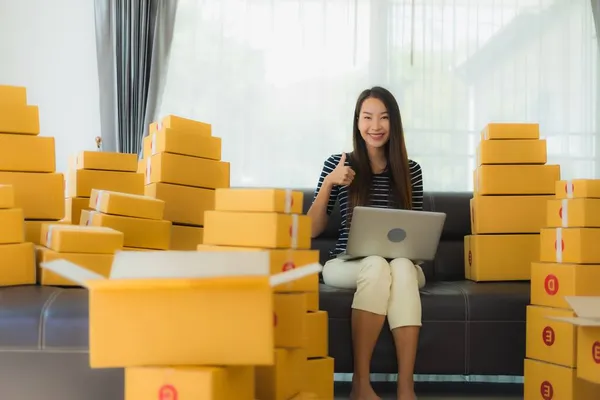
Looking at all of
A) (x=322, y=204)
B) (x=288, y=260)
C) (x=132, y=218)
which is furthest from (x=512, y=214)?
(x=132, y=218)

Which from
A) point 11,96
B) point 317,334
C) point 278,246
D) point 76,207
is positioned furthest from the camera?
point 76,207

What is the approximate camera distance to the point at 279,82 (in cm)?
361

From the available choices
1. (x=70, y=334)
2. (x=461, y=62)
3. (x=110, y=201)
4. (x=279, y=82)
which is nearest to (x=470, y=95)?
(x=461, y=62)

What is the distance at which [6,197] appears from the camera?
1.96 m

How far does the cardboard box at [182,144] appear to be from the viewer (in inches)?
97.7

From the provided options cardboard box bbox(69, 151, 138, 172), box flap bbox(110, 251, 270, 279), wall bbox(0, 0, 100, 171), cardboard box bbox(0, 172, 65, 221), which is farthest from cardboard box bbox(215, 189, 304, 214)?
wall bbox(0, 0, 100, 171)

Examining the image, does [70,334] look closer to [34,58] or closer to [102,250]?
[102,250]

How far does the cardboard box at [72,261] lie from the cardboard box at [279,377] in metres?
0.61

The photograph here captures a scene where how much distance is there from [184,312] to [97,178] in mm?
1475

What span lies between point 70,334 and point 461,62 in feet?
9.00

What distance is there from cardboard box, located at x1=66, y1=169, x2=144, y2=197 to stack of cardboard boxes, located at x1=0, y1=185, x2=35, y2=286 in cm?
54

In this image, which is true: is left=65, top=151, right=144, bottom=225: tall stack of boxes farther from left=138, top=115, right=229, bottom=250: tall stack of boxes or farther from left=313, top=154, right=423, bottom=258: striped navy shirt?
left=313, top=154, right=423, bottom=258: striped navy shirt

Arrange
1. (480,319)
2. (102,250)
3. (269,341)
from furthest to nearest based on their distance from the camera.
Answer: (480,319) < (102,250) < (269,341)

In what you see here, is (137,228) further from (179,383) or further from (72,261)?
(179,383)
